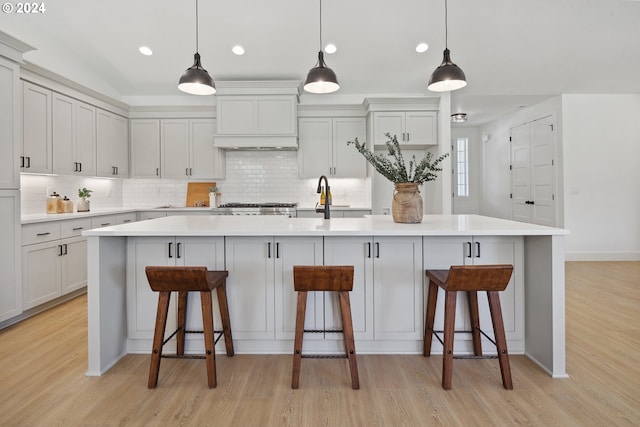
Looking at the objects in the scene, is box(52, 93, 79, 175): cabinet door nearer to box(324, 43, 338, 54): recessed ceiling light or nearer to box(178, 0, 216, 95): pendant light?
box(178, 0, 216, 95): pendant light

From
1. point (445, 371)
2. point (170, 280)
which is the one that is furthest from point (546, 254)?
point (170, 280)

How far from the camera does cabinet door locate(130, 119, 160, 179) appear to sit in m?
5.42

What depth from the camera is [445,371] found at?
6.84 feet

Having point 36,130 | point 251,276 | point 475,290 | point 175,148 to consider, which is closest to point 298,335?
point 251,276

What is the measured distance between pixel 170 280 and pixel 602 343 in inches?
122

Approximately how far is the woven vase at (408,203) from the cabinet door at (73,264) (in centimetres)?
347

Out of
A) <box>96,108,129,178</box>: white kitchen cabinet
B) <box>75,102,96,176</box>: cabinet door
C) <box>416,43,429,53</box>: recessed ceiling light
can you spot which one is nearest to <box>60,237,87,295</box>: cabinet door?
<box>75,102,96,176</box>: cabinet door

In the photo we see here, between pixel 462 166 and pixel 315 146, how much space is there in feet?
15.6

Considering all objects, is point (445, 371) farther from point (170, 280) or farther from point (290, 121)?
point (290, 121)

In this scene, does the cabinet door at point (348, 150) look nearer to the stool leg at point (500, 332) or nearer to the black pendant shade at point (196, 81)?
→ the black pendant shade at point (196, 81)

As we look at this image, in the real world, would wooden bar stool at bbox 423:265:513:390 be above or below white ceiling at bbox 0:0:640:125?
below

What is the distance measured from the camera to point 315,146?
17.8 ft

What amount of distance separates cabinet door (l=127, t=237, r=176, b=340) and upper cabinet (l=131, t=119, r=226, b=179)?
3093mm

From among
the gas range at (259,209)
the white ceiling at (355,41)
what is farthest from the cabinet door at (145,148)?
the gas range at (259,209)
